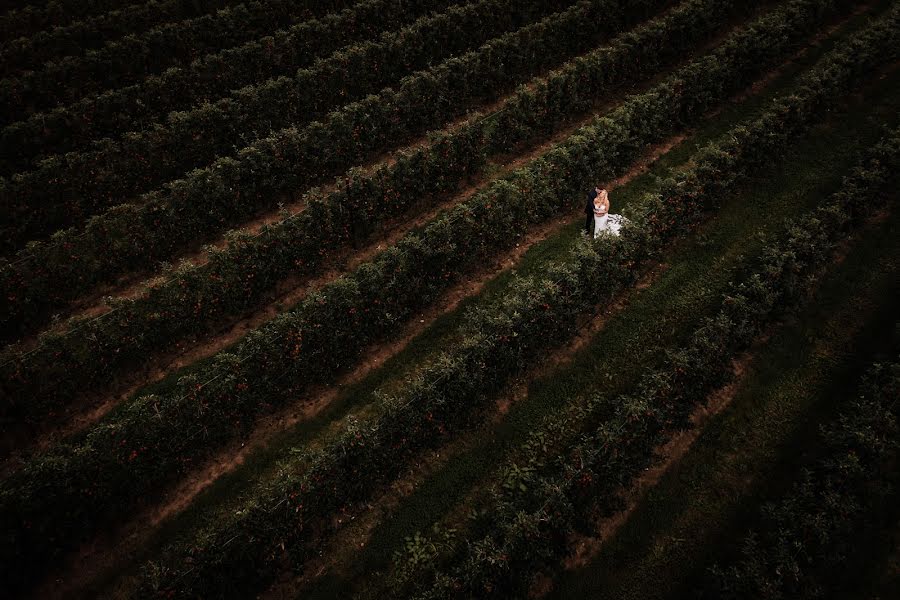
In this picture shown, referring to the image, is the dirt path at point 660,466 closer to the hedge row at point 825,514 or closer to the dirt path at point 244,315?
the hedge row at point 825,514

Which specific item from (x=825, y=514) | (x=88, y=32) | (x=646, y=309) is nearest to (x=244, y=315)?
(x=646, y=309)

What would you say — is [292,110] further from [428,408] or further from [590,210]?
[428,408]

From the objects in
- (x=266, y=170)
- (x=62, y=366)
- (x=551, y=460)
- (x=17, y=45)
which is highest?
(x=17, y=45)

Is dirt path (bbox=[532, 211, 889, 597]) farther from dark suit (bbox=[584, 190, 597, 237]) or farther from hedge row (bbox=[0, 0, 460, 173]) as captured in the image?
hedge row (bbox=[0, 0, 460, 173])

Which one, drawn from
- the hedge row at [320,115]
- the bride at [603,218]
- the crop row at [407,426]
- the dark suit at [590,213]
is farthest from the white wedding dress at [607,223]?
the hedge row at [320,115]

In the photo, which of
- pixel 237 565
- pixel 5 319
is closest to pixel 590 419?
pixel 237 565
